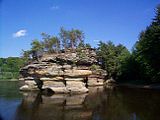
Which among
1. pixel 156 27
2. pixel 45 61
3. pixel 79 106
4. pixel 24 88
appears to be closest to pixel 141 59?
pixel 156 27

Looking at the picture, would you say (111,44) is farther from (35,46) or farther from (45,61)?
(45,61)

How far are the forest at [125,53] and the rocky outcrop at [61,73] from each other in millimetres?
3388

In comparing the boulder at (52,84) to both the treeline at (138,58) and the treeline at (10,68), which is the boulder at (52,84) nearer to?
the treeline at (138,58)

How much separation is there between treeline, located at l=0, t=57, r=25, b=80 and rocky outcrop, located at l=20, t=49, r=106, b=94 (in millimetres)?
46621

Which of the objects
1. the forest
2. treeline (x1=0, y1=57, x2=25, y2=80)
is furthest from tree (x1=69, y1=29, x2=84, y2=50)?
treeline (x1=0, y1=57, x2=25, y2=80)

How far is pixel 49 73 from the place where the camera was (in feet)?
121

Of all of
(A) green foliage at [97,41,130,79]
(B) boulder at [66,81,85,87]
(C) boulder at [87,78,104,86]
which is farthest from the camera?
(A) green foliage at [97,41,130,79]

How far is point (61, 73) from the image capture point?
36688mm

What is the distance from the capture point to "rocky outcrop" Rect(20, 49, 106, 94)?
3609 cm

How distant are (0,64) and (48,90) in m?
60.1

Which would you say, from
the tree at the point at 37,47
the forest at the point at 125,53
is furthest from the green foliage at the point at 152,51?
the tree at the point at 37,47

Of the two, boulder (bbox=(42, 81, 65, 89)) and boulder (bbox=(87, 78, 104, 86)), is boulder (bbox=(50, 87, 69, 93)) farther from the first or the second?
boulder (bbox=(87, 78, 104, 86))

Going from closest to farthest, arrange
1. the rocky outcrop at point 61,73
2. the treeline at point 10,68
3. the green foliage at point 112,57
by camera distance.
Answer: the rocky outcrop at point 61,73 → the green foliage at point 112,57 → the treeline at point 10,68

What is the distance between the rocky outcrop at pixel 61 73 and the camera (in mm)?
Answer: 36094
